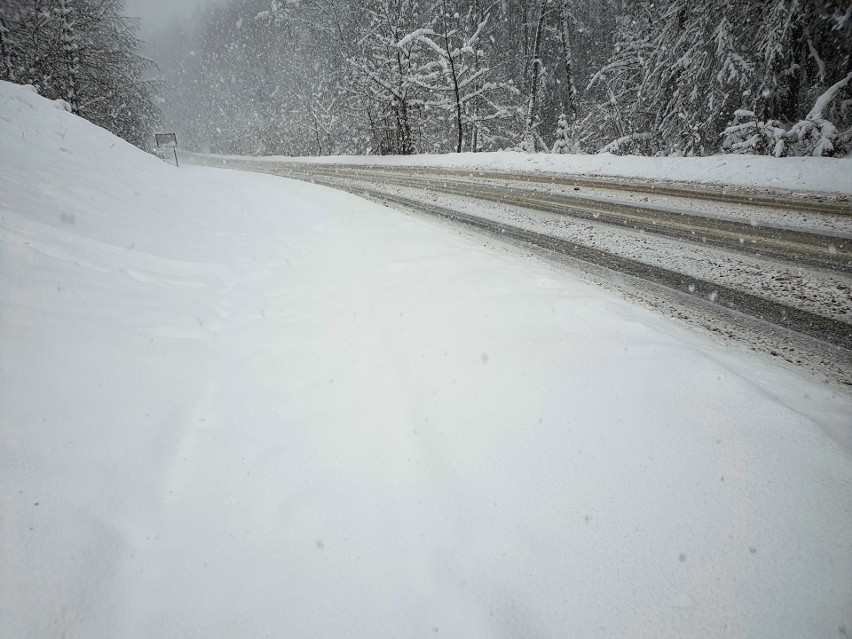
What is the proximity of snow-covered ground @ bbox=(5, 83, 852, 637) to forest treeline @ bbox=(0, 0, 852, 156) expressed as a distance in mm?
9890

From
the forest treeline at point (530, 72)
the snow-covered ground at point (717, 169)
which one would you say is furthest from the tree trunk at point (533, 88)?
the snow-covered ground at point (717, 169)

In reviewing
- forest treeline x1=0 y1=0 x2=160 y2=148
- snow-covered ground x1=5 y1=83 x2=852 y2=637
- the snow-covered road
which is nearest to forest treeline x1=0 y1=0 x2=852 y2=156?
forest treeline x1=0 y1=0 x2=160 y2=148

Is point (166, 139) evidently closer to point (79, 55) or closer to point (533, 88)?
point (79, 55)

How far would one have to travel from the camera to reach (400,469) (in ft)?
5.98

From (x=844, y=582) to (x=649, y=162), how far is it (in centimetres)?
1108

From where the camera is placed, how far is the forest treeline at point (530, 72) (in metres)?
8.86

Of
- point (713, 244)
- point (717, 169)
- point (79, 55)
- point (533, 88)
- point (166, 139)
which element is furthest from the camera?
point (533, 88)

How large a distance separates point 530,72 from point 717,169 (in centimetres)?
1615

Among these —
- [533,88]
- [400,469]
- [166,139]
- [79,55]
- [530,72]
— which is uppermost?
[530,72]

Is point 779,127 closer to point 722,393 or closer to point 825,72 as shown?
point 825,72

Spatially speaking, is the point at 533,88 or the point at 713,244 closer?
the point at 713,244

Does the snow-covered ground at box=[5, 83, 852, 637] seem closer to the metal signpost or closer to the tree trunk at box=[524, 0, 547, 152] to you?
the metal signpost

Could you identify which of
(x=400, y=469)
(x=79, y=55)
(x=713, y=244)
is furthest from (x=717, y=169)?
(x=79, y=55)

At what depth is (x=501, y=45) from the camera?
2644 centimetres
